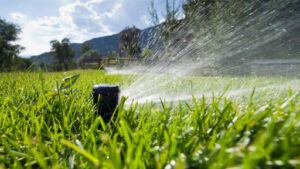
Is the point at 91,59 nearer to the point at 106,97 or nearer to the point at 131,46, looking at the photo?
the point at 131,46

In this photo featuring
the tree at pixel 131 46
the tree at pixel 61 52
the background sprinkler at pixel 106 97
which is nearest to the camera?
the background sprinkler at pixel 106 97

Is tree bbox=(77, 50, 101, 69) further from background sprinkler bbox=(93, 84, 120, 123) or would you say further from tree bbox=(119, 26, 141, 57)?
background sprinkler bbox=(93, 84, 120, 123)

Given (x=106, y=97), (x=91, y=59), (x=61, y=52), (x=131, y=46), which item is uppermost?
(x=61, y=52)

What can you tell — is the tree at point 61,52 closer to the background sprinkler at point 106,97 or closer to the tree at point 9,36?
the tree at point 9,36

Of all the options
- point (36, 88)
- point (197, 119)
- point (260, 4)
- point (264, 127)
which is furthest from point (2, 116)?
point (260, 4)

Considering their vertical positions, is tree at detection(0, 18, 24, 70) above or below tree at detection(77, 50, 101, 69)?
above

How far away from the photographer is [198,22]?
660 centimetres

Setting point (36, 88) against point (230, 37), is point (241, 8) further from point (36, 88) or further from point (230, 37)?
point (36, 88)

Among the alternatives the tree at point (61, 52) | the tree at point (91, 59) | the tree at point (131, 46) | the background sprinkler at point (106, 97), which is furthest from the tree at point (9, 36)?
the background sprinkler at point (106, 97)

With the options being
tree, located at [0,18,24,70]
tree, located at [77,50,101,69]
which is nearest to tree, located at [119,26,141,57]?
tree, located at [77,50,101,69]

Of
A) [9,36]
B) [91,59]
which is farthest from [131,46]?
[9,36]

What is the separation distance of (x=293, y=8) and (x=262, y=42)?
5.12ft

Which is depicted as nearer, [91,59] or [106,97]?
[106,97]

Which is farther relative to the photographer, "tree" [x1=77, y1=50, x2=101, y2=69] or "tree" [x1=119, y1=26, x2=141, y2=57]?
"tree" [x1=77, y1=50, x2=101, y2=69]
